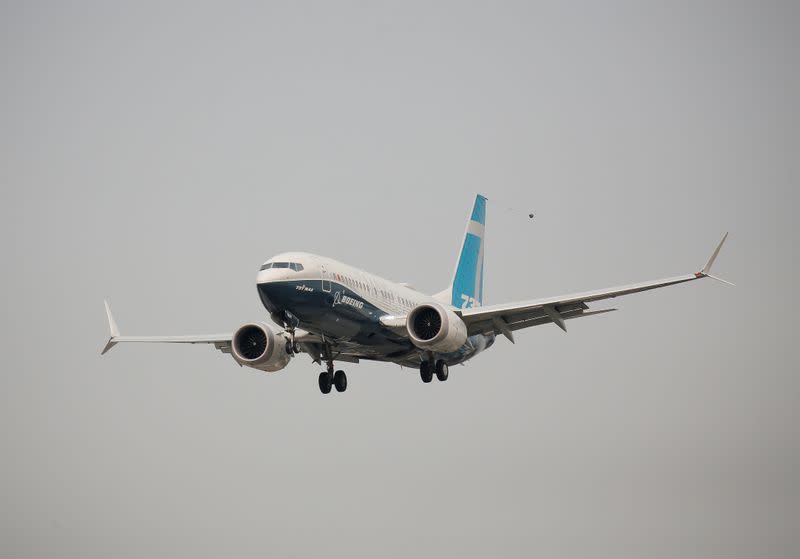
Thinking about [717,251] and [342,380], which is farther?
[342,380]

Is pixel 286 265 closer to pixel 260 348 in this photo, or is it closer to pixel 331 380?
pixel 260 348

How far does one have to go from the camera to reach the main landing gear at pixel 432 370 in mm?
54344

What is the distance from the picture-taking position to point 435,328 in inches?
2020

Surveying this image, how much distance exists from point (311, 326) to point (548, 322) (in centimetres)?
1114

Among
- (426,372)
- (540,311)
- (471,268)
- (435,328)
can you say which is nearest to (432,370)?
(426,372)

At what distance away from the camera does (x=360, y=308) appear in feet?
164

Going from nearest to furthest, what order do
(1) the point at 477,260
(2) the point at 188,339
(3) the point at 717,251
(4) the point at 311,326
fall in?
(3) the point at 717,251 → (4) the point at 311,326 → (2) the point at 188,339 → (1) the point at 477,260

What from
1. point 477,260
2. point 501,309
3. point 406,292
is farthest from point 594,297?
point 477,260

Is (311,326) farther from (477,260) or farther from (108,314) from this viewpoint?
(477,260)

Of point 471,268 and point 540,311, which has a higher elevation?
point 471,268

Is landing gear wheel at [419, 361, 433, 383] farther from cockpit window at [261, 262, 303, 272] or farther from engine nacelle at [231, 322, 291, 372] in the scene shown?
cockpit window at [261, 262, 303, 272]

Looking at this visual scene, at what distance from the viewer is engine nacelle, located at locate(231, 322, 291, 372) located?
51625 mm

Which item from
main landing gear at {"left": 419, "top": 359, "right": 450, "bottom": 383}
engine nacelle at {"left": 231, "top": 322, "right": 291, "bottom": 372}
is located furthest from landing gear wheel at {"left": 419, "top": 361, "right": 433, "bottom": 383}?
engine nacelle at {"left": 231, "top": 322, "right": 291, "bottom": 372}

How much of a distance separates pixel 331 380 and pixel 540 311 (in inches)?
384
